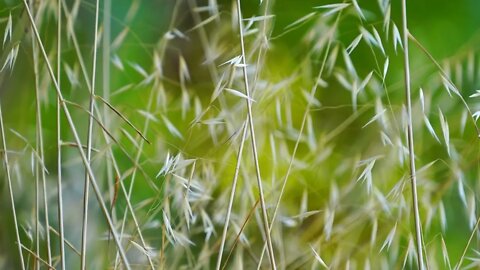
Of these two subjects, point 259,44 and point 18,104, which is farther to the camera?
point 18,104

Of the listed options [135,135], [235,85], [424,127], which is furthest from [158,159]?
[424,127]

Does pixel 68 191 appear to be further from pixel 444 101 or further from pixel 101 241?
pixel 444 101

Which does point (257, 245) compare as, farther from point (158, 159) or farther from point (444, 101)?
point (444, 101)

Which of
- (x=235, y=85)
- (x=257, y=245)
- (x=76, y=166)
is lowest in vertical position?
(x=257, y=245)

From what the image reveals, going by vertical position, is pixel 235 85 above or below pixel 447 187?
above

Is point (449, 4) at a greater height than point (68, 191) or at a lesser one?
greater

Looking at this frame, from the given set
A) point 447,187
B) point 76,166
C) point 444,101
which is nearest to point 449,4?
point 444,101
